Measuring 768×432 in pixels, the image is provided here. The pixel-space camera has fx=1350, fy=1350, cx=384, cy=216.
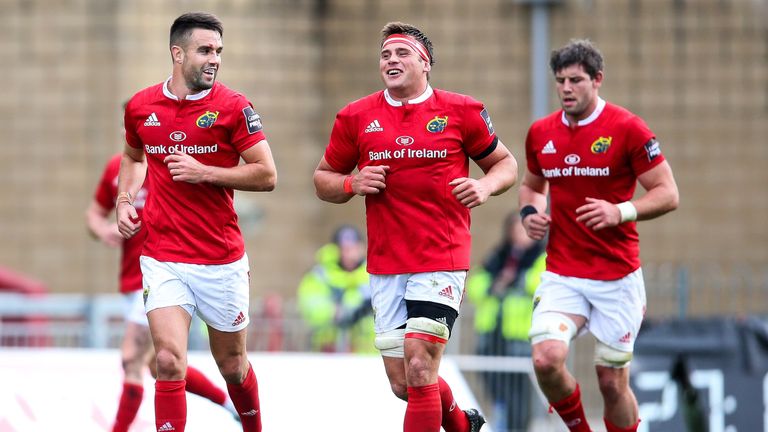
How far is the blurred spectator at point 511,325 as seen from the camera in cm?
1280

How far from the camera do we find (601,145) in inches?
325

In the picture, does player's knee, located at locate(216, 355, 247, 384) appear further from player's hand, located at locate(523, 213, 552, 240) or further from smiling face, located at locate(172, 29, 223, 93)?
player's hand, located at locate(523, 213, 552, 240)

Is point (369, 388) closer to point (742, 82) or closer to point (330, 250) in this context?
point (330, 250)

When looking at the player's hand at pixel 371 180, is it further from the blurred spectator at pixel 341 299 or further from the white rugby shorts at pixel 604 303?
the blurred spectator at pixel 341 299

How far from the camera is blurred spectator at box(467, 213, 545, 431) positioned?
1280 cm

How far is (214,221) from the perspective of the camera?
7.65 meters

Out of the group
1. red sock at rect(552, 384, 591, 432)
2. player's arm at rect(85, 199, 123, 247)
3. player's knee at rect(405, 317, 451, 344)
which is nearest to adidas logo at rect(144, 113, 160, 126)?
player's knee at rect(405, 317, 451, 344)

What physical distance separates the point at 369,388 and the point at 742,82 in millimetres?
9380

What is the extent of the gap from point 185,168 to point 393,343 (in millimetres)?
1520

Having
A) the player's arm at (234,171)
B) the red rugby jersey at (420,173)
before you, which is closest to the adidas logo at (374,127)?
the red rugby jersey at (420,173)

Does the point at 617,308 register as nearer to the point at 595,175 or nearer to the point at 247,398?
the point at 595,175

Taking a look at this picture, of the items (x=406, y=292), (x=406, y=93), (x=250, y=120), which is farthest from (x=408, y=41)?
(x=406, y=292)

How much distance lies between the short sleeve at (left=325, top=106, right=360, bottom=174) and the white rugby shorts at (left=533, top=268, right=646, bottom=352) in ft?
5.08

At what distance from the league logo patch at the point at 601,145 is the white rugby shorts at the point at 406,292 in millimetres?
1249
